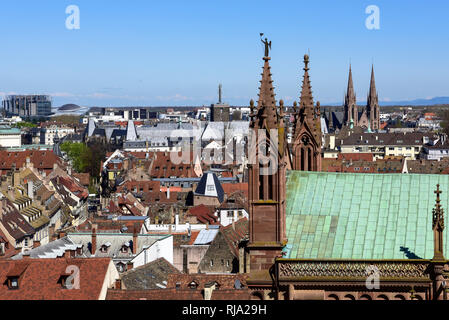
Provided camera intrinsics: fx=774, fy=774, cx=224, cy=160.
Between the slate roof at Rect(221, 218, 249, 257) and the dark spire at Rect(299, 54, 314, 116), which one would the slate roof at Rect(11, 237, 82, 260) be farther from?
the dark spire at Rect(299, 54, 314, 116)

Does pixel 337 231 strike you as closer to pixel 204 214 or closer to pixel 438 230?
pixel 438 230

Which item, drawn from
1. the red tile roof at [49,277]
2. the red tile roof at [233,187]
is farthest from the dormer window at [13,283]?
the red tile roof at [233,187]

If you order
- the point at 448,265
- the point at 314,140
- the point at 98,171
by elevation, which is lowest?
the point at 98,171

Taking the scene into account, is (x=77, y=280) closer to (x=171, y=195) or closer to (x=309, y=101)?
(x=309, y=101)

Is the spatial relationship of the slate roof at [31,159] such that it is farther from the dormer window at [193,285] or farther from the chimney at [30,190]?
the dormer window at [193,285]

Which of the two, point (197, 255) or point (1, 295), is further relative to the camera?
point (197, 255)
